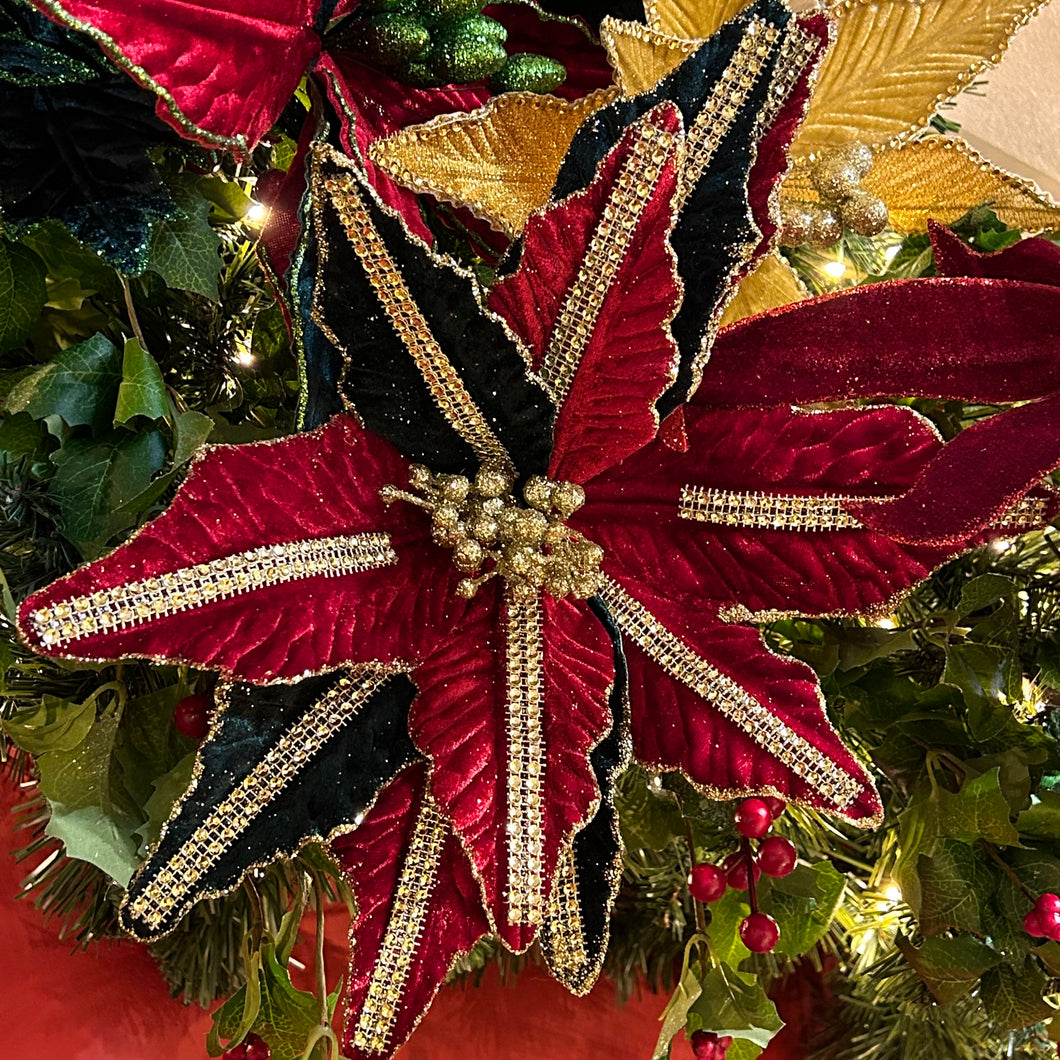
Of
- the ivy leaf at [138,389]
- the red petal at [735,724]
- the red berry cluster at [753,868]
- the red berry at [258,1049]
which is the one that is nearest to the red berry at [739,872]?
the red berry cluster at [753,868]

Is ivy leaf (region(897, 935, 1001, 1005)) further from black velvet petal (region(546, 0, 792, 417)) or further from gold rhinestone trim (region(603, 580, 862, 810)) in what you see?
black velvet petal (region(546, 0, 792, 417))

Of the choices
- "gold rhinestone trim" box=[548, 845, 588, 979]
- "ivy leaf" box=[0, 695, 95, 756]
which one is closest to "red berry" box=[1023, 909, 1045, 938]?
"gold rhinestone trim" box=[548, 845, 588, 979]

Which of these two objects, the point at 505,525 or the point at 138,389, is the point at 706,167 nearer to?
the point at 505,525

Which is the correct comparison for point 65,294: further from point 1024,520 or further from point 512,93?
point 1024,520

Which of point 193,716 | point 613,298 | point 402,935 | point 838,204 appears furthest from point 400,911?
point 838,204

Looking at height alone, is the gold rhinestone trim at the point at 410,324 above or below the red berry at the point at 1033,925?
above

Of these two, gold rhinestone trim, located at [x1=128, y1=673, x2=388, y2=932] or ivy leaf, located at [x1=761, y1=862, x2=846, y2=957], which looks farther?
ivy leaf, located at [x1=761, y1=862, x2=846, y2=957]

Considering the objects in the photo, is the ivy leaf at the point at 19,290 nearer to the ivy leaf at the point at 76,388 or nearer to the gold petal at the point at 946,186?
the ivy leaf at the point at 76,388
